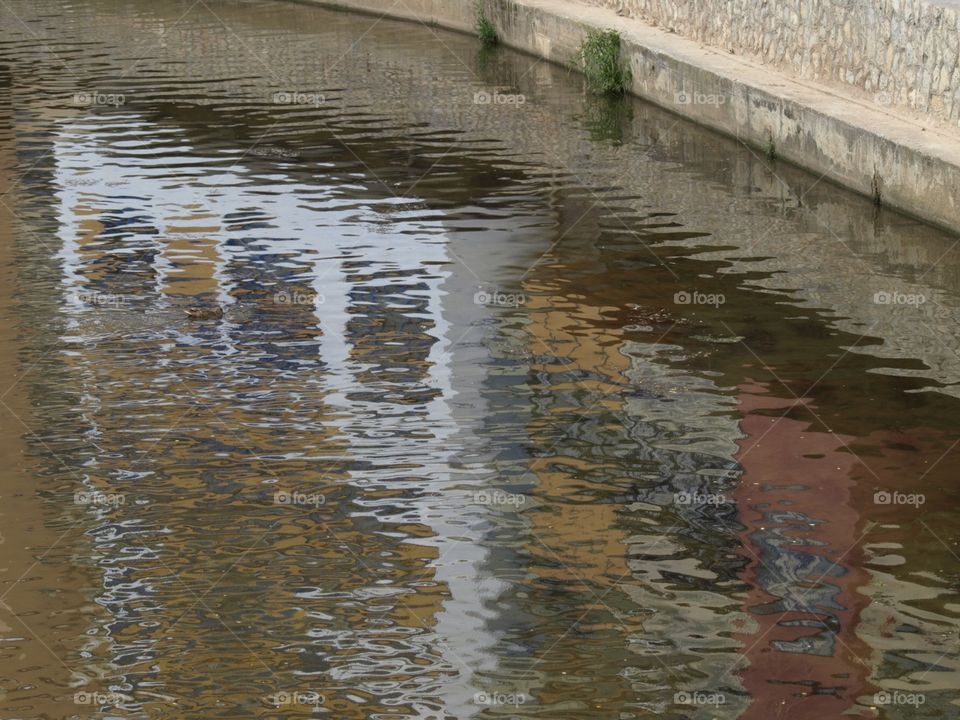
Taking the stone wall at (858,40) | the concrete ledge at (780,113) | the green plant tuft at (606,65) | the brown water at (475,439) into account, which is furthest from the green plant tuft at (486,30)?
the brown water at (475,439)

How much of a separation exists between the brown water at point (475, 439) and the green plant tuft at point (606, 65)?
92.9 inches

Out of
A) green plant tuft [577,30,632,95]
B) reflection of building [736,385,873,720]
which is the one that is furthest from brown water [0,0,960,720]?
green plant tuft [577,30,632,95]

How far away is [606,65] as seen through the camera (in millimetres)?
16234

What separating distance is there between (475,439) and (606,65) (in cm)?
963

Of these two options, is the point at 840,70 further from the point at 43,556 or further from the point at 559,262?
the point at 43,556

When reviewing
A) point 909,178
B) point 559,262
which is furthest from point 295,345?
point 909,178

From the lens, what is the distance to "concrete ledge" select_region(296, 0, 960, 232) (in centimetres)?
1051

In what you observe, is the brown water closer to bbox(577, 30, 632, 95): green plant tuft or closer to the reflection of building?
the reflection of building

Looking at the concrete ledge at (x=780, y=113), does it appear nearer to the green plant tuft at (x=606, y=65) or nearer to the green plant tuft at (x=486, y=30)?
the green plant tuft at (x=606, y=65)

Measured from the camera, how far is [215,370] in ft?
27.2

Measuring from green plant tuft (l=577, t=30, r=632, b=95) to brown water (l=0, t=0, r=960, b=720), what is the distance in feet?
7.74

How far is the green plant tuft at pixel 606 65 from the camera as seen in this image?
16188 millimetres

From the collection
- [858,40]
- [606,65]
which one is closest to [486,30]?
[606,65]

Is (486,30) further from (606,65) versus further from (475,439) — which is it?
(475,439)
